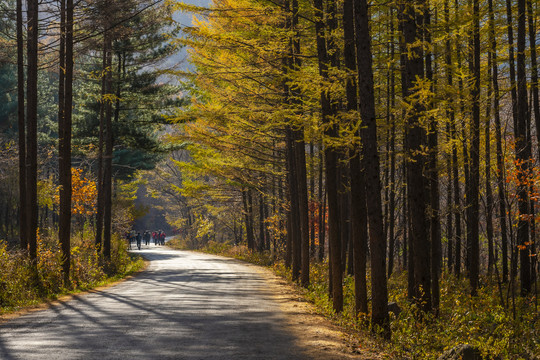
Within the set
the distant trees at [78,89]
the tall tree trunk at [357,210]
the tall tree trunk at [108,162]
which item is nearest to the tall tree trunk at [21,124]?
the distant trees at [78,89]

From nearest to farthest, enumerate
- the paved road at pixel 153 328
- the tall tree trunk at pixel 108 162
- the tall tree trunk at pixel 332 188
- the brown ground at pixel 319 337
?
1. the paved road at pixel 153 328
2. the brown ground at pixel 319 337
3. the tall tree trunk at pixel 332 188
4. the tall tree trunk at pixel 108 162

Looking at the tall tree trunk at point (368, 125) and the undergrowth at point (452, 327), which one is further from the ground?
the tall tree trunk at point (368, 125)

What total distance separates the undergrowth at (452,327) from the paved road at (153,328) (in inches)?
62.7

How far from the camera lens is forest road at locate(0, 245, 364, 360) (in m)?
7.79

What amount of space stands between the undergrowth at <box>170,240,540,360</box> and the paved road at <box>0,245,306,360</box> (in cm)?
159

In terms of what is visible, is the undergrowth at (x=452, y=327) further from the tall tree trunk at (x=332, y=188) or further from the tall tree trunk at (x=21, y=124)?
the tall tree trunk at (x=21, y=124)

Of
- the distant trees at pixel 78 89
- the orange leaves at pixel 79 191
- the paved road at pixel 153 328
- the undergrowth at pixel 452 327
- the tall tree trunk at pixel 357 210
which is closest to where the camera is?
the paved road at pixel 153 328

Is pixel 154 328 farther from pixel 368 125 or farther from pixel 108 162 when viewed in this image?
pixel 108 162

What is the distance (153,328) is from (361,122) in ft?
17.7

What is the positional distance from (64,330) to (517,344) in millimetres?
7693

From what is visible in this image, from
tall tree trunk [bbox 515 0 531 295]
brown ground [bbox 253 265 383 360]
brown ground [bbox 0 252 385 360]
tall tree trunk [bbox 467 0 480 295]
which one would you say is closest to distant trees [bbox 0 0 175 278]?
brown ground [bbox 0 252 385 360]

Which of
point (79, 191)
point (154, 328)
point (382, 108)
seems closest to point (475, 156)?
point (382, 108)

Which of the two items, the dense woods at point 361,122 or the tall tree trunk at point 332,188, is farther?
the tall tree trunk at point 332,188

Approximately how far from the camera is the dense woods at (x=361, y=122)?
34.5ft
